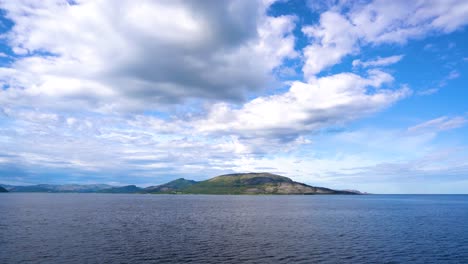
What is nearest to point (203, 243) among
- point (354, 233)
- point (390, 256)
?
point (390, 256)

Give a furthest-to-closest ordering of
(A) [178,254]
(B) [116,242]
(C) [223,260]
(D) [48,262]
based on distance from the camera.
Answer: (B) [116,242] → (A) [178,254] → (C) [223,260] → (D) [48,262]

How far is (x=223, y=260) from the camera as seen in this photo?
59.1 meters

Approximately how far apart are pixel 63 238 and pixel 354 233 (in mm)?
80454

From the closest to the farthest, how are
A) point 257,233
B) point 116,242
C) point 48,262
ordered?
point 48,262
point 116,242
point 257,233

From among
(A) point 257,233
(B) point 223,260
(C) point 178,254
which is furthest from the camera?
(A) point 257,233

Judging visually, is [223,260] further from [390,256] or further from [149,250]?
[390,256]

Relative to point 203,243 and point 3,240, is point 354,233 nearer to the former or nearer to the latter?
point 203,243

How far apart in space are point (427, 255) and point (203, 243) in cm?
4886

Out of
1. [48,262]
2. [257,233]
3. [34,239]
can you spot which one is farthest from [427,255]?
[34,239]

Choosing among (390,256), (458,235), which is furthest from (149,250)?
(458,235)

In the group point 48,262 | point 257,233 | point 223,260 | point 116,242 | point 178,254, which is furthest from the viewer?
point 257,233

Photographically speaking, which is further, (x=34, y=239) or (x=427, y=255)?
(x=34, y=239)

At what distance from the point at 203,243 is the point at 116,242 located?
20662 mm

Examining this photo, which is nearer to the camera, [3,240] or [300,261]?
[300,261]
